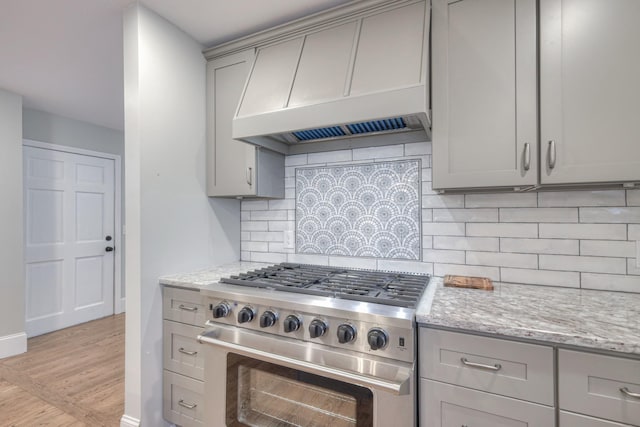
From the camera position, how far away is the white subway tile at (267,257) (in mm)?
2305

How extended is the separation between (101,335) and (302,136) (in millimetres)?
3199

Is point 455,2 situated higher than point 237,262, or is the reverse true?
point 455,2

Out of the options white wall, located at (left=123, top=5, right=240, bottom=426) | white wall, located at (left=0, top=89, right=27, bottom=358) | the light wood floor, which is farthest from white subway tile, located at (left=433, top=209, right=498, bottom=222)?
white wall, located at (left=0, top=89, right=27, bottom=358)

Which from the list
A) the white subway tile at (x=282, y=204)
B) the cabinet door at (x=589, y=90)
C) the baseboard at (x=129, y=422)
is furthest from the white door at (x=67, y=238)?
the cabinet door at (x=589, y=90)

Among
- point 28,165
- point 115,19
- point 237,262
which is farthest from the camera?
point 28,165

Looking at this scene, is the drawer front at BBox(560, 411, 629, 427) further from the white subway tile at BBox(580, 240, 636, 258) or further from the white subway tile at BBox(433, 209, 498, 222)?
the white subway tile at BBox(433, 209, 498, 222)

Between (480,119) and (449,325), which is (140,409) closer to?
(449,325)

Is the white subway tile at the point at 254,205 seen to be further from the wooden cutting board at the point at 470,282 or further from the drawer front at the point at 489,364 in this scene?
the drawer front at the point at 489,364

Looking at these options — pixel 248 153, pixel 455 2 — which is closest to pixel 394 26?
pixel 455 2

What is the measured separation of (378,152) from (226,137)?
3.32 ft

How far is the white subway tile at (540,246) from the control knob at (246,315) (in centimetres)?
134

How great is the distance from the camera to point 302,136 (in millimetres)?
1972

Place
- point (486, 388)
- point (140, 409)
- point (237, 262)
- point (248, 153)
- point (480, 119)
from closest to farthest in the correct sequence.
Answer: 1. point (486, 388)
2. point (480, 119)
3. point (140, 409)
4. point (248, 153)
5. point (237, 262)

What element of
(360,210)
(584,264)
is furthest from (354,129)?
(584,264)
